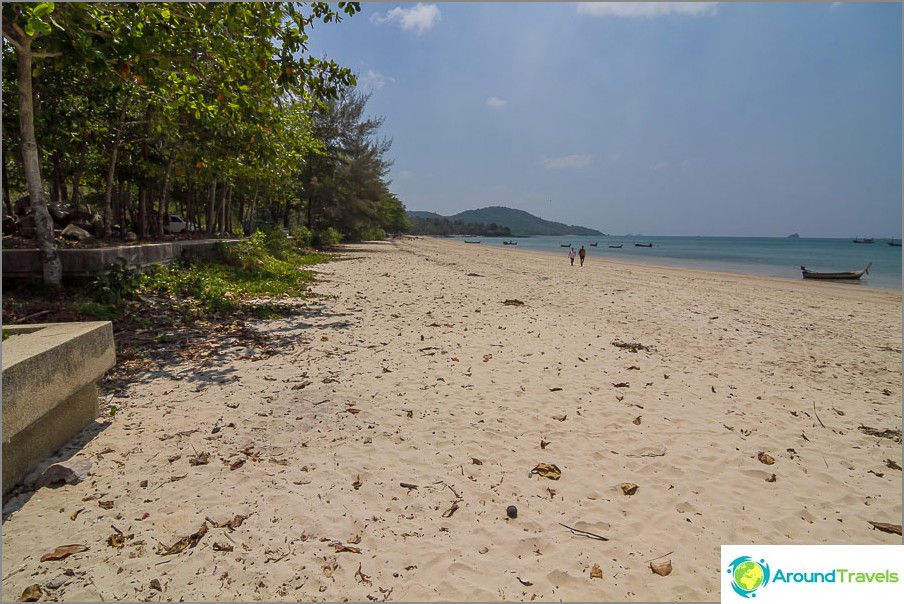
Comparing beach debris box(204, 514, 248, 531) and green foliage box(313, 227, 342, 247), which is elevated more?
green foliage box(313, 227, 342, 247)

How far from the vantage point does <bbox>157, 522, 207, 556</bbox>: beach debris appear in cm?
251

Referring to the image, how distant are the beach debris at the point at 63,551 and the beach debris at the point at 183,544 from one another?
0.42 meters

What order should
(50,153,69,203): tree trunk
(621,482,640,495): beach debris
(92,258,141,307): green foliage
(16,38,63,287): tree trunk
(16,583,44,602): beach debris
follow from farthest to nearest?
1. (50,153,69,203): tree trunk
2. (92,258,141,307): green foliage
3. (16,38,63,287): tree trunk
4. (621,482,640,495): beach debris
5. (16,583,44,602): beach debris

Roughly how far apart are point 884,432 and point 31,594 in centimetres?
686

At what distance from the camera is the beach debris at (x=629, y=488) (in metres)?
3.23

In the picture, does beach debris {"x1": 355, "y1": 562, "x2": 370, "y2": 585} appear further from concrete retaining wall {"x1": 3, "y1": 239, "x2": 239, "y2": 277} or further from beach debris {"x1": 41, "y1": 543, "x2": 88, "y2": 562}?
concrete retaining wall {"x1": 3, "y1": 239, "x2": 239, "y2": 277}

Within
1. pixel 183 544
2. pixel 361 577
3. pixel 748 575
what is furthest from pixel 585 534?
pixel 183 544

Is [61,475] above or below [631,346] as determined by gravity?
below

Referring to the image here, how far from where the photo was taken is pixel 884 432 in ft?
14.4

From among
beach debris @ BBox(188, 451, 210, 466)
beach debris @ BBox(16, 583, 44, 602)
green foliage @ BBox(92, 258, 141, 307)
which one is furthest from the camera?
green foliage @ BBox(92, 258, 141, 307)

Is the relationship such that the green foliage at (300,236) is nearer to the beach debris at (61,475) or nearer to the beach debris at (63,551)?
the beach debris at (61,475)

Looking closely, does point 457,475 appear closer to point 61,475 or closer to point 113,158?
point 61,475

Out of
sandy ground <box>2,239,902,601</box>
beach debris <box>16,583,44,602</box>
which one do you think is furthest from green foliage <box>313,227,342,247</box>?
beach debris <box>16,583,44,602</box>

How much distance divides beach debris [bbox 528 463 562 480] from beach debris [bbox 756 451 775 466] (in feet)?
6.02
